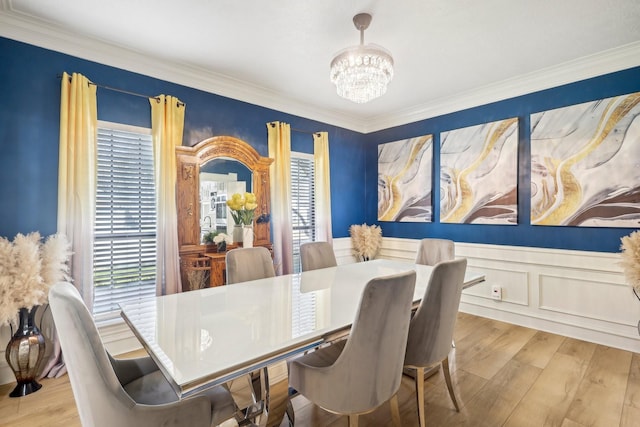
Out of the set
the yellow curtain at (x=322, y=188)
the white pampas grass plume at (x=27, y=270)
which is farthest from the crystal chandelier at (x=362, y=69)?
the white pampas grass plume at (x=27, y=270)

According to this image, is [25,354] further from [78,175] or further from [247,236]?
[247,236]

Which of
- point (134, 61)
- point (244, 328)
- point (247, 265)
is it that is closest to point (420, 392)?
point (244, 328)

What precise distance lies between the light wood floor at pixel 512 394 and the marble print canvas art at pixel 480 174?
1.47 m

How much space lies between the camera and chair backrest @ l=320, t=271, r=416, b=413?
4.22ft

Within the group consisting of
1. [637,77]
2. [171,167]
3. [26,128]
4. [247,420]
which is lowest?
[247,420]

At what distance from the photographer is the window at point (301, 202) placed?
4.18 metres

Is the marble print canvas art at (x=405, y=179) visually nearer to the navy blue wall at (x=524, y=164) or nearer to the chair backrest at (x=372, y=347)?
the navy blue wall at (x=524, y=164)

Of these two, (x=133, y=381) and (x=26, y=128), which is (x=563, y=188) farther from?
(x=26, y=128)

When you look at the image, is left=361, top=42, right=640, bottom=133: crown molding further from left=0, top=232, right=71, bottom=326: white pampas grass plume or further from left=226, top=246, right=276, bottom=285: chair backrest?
left=0, top=232, right=71, bottom=326: white pampas grass plume

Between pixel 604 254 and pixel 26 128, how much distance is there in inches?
203

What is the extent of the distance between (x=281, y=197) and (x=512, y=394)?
2.87 meters

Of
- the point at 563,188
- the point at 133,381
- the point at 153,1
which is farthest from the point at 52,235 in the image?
the point at 563,188

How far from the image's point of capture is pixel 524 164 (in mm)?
3402

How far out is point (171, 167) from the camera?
295cm
